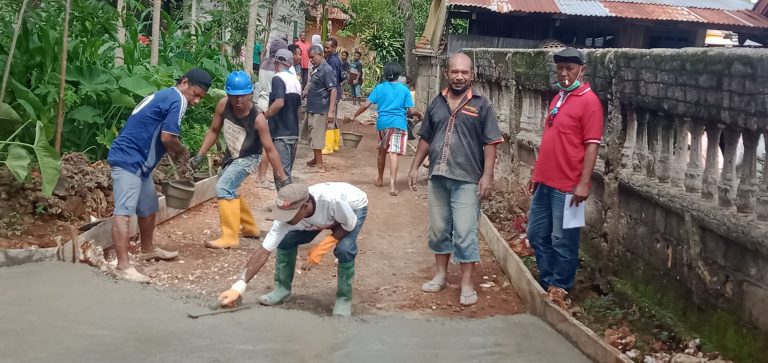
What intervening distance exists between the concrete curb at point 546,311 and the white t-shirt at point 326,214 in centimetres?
142

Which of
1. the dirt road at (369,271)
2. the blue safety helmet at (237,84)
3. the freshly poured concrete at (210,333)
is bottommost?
the dirt road at (369,271)

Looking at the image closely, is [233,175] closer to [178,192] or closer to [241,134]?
[241,134]

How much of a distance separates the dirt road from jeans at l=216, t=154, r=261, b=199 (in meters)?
0.52

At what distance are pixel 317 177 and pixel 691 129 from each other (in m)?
7.04

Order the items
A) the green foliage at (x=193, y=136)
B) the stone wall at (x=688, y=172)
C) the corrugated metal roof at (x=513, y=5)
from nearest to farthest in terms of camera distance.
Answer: the stone wall at (x=688, y=172), the green foliage at (x=193, y=136), the corrugated metal roof at (x=513, y=5)

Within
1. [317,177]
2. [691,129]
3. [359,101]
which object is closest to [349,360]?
[691,129]

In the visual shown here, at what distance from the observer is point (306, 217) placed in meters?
5.55

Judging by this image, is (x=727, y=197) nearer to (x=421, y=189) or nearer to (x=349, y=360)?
(x=349, y=360)

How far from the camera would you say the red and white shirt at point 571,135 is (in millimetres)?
5941

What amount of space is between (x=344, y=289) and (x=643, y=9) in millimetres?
13757

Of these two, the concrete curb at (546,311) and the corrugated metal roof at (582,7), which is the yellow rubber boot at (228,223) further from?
the corrugated metal roof at (582,7)

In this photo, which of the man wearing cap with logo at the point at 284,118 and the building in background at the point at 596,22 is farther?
the building in background at the point at 596,22

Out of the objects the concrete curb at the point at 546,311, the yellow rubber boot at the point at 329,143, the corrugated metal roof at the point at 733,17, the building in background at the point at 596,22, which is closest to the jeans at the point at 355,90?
the building in background at the point at 596,22

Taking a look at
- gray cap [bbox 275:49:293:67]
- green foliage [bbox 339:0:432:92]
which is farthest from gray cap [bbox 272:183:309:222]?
green foliage [bbox 339:0:432:92]
